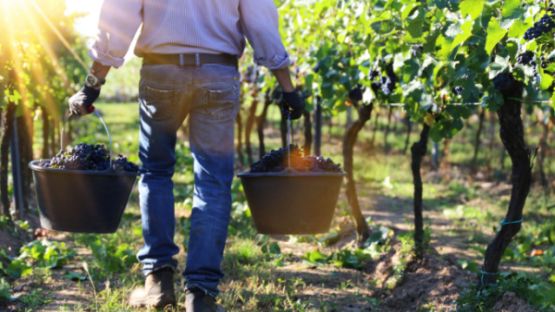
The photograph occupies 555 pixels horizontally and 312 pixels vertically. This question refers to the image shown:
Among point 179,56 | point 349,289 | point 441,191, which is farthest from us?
point 441,191

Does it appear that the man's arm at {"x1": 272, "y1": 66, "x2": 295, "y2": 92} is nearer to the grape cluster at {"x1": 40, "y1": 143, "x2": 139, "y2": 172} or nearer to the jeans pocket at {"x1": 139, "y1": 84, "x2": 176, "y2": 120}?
the jeans pocket at {"x1": 139, "y1": 84, "x2": 176, "y2": 120}

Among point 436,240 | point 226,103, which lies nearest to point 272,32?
point 226,103

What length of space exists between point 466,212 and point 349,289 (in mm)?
3732

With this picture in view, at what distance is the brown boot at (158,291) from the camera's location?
302cm

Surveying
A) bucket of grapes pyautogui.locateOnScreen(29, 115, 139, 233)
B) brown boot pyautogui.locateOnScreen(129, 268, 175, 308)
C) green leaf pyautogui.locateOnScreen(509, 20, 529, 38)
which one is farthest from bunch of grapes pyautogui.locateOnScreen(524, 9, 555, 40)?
brown boot pyautogui.locateOnScreen(129, 268, 175, 308)

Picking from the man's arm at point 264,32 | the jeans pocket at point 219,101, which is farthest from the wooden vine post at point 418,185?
the jeans pocket at point 219,101

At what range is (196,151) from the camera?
295 centimetres

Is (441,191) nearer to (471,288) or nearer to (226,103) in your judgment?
(471,288)

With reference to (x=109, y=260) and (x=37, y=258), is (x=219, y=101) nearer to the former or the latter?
(x=109, y=260)

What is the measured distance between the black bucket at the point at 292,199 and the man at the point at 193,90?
0.13 m

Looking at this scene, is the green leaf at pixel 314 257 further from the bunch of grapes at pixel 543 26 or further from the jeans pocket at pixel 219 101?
the bunch of grapes at pixel 543 26

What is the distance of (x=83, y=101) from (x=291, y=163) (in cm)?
89

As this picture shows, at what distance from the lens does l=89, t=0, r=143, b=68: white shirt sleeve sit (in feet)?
9.25

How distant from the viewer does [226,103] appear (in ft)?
9.52
